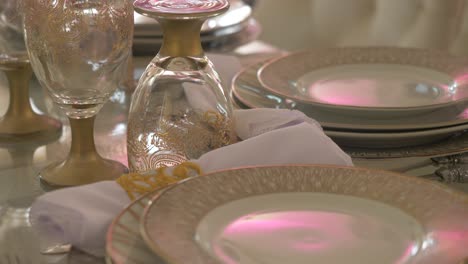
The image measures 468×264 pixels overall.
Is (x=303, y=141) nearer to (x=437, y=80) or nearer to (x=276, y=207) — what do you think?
(x=276, y=207)

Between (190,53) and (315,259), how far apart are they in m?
0.24

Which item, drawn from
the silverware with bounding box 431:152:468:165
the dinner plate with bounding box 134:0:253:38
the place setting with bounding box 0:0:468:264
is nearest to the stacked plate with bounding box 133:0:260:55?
the dinner plate with bounding box 134:0:253:38

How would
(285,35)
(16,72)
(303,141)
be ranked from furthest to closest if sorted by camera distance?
1. (285,35)
2. (16,72)
3. (303,141)

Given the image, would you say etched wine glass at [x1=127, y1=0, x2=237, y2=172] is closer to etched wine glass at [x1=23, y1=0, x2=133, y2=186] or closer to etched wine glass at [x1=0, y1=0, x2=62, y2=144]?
etched wine glass at [x1=23, y1=0, x2=133, y2=186]

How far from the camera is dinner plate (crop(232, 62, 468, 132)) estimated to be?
755 millimetres

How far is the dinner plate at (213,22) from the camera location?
110cm

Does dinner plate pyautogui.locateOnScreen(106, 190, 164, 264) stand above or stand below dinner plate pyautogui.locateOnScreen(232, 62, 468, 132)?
above

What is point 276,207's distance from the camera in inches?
22.1

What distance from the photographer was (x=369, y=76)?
3.14ft

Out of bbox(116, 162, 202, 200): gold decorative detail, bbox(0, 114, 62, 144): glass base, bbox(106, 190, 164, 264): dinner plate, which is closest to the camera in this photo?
bbox(106, 190, 164, 264): dinner plate

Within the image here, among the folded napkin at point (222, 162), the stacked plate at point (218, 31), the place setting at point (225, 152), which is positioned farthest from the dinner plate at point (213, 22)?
the folded napkin at point (222, 162)

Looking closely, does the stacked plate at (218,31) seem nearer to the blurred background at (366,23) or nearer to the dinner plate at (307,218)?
the blurred background at (366,23)

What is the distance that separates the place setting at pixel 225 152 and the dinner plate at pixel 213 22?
171 mm

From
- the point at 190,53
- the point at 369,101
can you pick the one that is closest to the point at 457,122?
the point at 369,101
